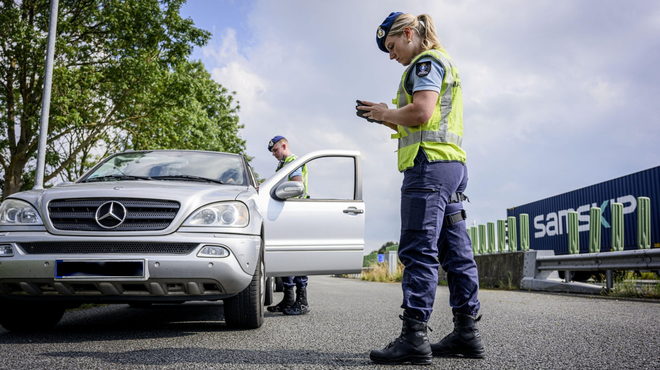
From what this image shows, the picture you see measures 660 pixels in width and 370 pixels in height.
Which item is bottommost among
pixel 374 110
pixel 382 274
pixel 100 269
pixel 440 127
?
pixel 382 274

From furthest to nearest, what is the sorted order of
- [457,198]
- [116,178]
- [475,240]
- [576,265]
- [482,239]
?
[475,240] → [482,239] → [576,265] → [116,178] → [457,198]

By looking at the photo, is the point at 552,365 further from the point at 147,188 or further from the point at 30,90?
the point at 30,90

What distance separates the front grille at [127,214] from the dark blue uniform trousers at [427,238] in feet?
5.72

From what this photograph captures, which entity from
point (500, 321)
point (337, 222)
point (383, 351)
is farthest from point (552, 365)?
point (337, 222)

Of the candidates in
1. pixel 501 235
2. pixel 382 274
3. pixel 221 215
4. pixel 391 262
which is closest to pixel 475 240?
pixel 501 235

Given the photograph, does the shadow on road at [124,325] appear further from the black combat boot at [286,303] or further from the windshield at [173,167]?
the windshield at [173,167]

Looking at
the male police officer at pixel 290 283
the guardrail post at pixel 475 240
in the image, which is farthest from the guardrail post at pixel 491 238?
the male police officer at pixel 290 283

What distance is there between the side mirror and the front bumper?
1.19 metres

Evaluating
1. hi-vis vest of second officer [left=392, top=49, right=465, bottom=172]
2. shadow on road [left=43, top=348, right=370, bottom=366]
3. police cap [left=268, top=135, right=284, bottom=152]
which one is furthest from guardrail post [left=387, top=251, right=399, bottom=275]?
hi-vis vest of second officer [left=392, top=49, right=465, bottom=172]

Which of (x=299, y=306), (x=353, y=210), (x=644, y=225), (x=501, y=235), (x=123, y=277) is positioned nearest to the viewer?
(x=123, y=277)

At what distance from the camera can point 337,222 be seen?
5199 millimetres

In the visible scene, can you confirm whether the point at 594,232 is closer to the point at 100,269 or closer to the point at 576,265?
the point at 576,265

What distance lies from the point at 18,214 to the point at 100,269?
2.59 feet

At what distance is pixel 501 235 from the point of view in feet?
46.0
